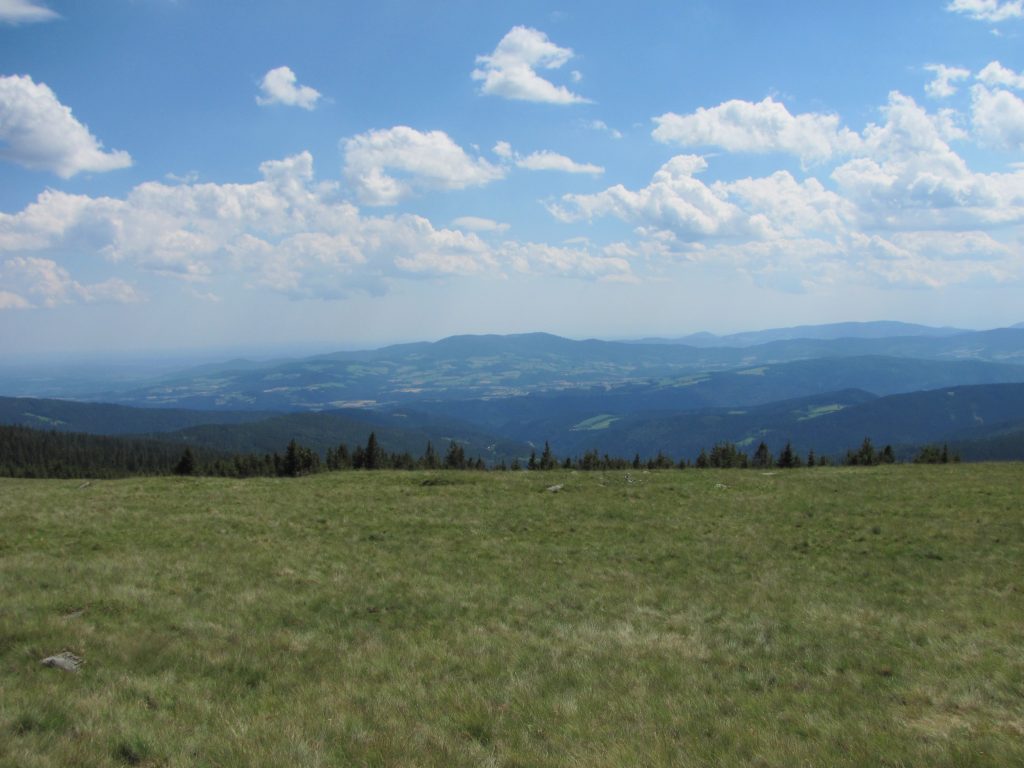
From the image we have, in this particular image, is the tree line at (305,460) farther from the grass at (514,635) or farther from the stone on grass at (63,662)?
the stone on grass at (63,662)

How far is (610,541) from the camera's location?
22.4 metres

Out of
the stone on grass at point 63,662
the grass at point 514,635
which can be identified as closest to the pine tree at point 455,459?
the grass at point 514,635

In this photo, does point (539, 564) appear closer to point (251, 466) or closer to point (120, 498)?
point (120, 498)

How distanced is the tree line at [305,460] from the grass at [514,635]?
3276 centimetres

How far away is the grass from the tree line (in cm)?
3276

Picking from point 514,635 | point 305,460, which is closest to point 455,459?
point 305,460

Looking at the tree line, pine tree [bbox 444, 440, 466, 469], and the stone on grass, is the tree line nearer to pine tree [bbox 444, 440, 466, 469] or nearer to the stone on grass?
pine tree [bbox 444, 440, 466, 469]

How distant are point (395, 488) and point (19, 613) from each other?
2288 cm

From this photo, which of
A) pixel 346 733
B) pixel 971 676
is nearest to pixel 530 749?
pixel 346 733

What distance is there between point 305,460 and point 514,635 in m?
78.6

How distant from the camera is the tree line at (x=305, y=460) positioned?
71.7m

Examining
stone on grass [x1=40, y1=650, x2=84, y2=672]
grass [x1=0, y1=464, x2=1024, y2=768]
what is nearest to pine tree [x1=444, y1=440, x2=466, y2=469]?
grass [x1=0, y1=464, x2=1024, y2=768]

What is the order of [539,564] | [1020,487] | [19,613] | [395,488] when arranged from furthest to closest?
[395,488] → [1020,487] → [539,564] → [19,613]

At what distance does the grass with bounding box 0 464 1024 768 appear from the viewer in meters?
7.23
